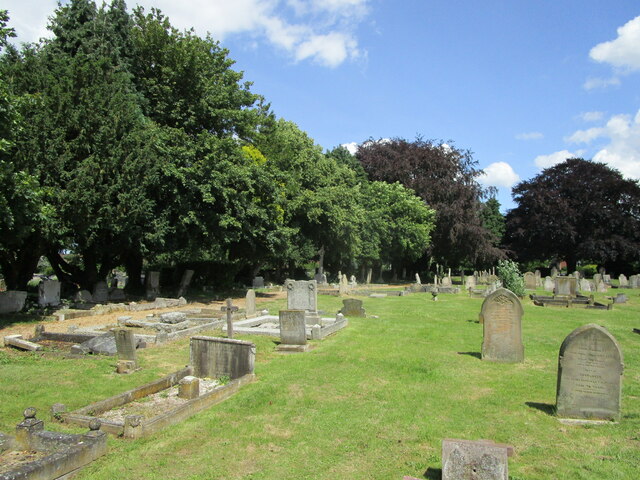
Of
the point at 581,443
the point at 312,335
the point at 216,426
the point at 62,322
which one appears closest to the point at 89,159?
the point at 62,322

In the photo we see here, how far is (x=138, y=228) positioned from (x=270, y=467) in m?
18.1

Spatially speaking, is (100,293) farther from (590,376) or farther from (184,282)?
(590,376)

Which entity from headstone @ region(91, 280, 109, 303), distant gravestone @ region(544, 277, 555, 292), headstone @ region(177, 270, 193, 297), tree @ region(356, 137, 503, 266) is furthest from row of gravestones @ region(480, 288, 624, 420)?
tree @ region(356, 137, 503, 266)

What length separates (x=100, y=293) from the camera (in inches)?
915

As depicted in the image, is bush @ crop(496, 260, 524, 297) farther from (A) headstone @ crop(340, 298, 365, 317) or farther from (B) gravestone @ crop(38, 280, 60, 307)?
(B) gravestone @ crop(38, 280, 60, 307)

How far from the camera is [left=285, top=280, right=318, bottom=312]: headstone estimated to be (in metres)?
18.9

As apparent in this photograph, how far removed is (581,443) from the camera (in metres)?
6.36

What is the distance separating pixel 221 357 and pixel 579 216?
52.1 meters

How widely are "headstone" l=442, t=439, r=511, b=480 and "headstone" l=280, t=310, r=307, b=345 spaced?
8151 mm

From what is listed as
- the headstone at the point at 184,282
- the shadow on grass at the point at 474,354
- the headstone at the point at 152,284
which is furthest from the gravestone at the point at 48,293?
the shadow on grass at the point at 474,354

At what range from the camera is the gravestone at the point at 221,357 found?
960cm

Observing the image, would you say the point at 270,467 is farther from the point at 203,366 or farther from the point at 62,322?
the point at 62,322

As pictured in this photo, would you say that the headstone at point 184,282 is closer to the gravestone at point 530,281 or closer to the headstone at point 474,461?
the headstone at point 474,461

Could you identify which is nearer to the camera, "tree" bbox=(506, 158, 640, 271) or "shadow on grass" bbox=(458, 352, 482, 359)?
"shadow on grass" bbox=(458, 352, 482, 359)
